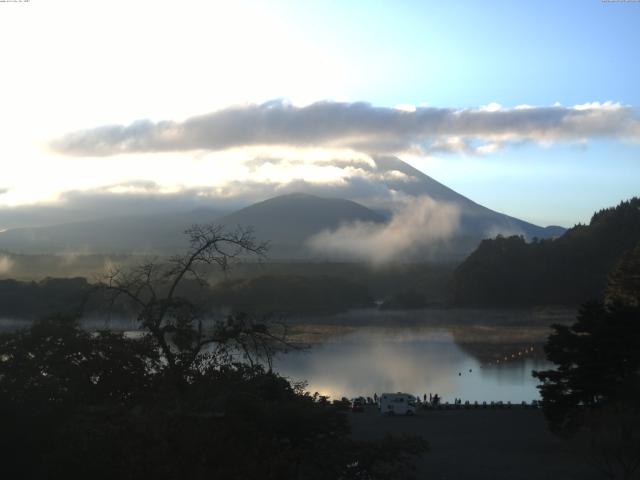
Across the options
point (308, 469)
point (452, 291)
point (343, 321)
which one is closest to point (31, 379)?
point (308, 469)

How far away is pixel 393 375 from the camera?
2023 centimetres

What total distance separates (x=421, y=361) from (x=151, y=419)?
2022 centimetres

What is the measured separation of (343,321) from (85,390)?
3052 cm

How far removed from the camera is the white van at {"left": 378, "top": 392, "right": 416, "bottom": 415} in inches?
540

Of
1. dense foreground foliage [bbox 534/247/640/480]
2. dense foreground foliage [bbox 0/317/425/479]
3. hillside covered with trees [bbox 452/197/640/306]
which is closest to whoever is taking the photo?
dense foreground foliage [bbox 0/317/425/479]

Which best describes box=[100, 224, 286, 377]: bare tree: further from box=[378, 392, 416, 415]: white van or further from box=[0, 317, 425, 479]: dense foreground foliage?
box=[378, 392, 416, 415]: white van

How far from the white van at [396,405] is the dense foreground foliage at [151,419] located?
816 cm

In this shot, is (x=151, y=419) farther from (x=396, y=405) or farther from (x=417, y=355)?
(x=417, y=355)

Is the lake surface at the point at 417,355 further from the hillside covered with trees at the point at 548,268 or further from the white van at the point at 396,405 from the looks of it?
the hillside covered with trees at the point at 548,268

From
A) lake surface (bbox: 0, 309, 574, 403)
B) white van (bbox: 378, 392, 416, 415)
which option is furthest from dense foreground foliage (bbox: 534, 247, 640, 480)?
lake surface (bbox: 0, 309, 574, 403)

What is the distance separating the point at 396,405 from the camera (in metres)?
13.8

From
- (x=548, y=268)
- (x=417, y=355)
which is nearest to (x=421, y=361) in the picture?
(x=417, y=355)

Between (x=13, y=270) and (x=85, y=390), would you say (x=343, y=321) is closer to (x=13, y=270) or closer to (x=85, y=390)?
(x=13, y=270)

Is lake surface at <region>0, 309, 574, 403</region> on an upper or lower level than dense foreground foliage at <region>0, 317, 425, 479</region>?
lower
